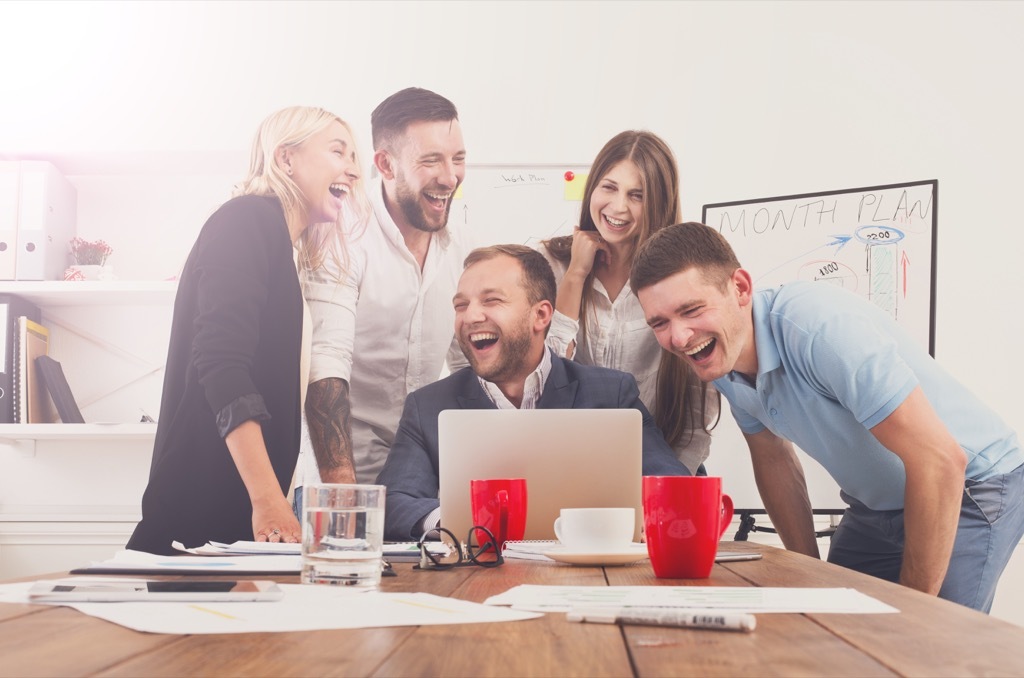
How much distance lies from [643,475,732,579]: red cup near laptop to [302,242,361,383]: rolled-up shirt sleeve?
69.4 inches

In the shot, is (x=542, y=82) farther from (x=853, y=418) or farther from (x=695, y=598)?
(x=695, y=598)

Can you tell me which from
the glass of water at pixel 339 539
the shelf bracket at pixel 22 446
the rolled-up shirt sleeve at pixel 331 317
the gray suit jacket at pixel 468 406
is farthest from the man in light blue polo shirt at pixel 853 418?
the shelf bracket at pixel 22 446

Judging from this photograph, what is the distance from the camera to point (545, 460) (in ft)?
5.10

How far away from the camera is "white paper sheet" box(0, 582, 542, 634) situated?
655 mm

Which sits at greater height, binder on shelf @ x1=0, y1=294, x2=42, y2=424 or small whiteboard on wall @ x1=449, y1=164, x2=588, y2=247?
small whiteboard on wall @ x1=449, y1=164, x2=588, y2=247

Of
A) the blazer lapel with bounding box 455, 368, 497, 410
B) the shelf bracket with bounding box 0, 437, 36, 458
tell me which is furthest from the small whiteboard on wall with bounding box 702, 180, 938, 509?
the shelf bracket with bounding box 0, 437, 36, 458

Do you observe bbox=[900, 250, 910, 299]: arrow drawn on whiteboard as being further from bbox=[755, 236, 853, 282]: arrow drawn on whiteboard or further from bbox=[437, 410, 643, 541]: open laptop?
bbox=[437, 410, 643, 541]: open laptop

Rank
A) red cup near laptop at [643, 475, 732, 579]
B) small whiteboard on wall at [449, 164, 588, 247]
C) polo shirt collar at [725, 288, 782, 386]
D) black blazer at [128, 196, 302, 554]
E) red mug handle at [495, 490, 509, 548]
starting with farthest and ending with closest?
small whiteboard on wall at [449, 164, 588, 247] → black blazer at [128, 196, 302, 554] → polo shirt collar at [725, 288, 782, 386] → red mug handle at [495, 490, 509, 548] → red cup near laptop at [643, 475, 732, 579]

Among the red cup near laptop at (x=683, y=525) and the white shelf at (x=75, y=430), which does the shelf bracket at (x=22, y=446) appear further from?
the red cup near laptop at (x=683, y=525)

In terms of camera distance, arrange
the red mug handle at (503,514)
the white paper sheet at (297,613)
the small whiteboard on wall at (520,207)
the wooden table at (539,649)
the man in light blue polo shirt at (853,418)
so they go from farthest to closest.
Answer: the small whiteboard on wall at (520,207) → the man in light blue polo shirt at (853,418) → the red mug handle at (503,514) → the white paper sheet at (297,613) → the wooden table at (539,649)

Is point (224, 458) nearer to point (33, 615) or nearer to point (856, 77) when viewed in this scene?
point (33, 615)

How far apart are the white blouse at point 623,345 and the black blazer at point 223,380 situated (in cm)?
82

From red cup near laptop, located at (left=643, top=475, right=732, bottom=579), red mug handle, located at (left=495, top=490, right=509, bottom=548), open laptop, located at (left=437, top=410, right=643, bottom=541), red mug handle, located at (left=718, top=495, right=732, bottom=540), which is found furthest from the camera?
open laptop, located at (left=437, top=410, right=643, bottom=541)

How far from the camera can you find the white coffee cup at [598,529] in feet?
4.10
